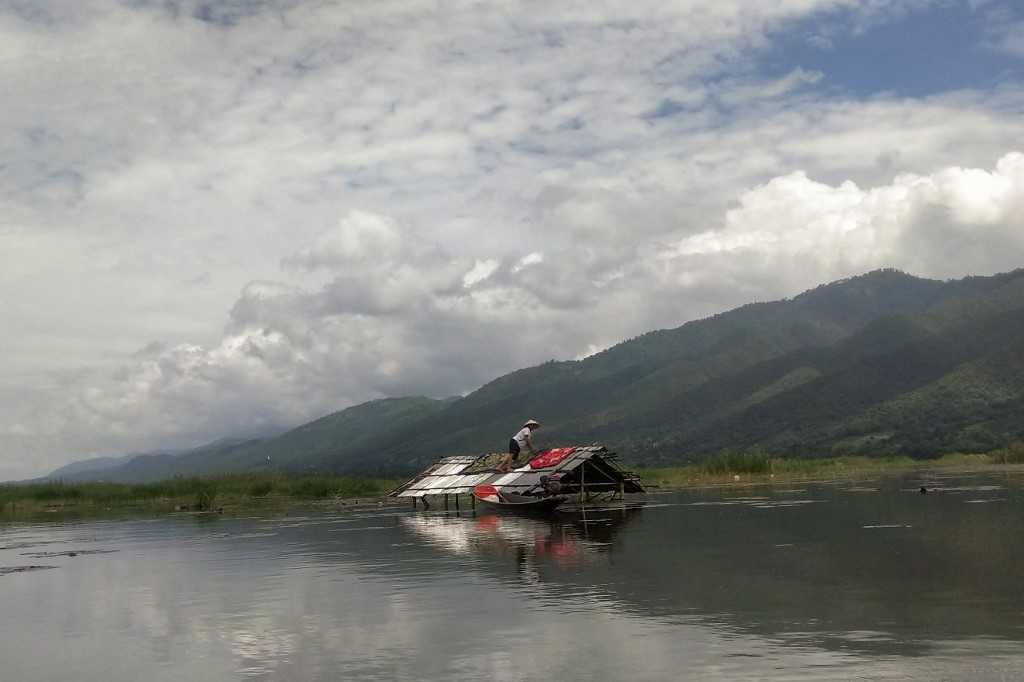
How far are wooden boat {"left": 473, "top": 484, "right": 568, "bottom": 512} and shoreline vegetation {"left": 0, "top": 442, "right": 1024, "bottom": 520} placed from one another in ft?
68.2

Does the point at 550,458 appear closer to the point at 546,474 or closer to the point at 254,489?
the point at 546,474

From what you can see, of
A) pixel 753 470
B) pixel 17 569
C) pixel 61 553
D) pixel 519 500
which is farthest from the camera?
pixel 753 470

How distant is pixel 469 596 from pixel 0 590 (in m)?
14.5

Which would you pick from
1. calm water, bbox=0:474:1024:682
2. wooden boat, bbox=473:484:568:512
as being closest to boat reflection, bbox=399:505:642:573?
calm water, bbox=0:474:1024:682

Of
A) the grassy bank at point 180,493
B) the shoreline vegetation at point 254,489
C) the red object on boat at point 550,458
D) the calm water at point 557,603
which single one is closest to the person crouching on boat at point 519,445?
the red object on boat at point 550,458

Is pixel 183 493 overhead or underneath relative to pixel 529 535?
overhead

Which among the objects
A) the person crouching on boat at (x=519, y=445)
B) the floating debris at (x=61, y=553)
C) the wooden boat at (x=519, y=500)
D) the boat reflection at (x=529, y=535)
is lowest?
the boat reflection at (x=529, y=535)

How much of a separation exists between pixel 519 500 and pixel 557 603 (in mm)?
27947

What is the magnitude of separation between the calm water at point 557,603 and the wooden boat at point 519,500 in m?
8.45

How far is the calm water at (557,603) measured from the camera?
14.9 meters

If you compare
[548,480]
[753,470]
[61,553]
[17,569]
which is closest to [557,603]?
[17,569]

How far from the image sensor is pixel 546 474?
1905 inches

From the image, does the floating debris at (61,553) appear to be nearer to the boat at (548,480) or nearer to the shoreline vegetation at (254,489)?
the boat at (548,480)

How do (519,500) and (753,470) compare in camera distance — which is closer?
(519,500)
